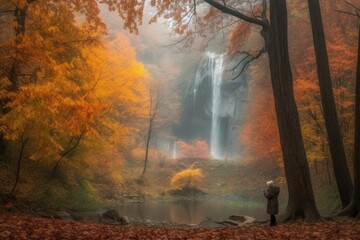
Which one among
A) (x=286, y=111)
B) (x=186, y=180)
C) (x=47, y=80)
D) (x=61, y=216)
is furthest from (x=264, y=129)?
(x=47, y=80)

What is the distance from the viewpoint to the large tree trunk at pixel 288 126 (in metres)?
7.87

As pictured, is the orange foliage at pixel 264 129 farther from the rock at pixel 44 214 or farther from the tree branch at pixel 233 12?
the rock at pixel 44 214

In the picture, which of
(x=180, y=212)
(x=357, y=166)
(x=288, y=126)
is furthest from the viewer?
(x=180, y=212)

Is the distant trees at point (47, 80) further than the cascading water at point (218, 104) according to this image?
No

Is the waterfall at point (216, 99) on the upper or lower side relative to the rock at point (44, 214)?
upper

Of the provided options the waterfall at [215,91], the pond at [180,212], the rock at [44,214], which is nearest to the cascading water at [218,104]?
the waterfall at [215,91]

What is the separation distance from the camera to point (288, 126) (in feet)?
26.9

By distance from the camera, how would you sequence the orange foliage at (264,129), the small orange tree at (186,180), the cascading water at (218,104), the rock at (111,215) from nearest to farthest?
1. the rock at (111,215)
2. the orange foliage at (264,129)
3. the small orange tree at (186,180)
4. the cascading water at (218,104)

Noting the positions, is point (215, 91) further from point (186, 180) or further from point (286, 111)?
point (286, 111)

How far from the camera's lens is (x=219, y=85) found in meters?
40.0

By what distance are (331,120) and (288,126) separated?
2.26 m

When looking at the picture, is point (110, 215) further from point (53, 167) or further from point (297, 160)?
point (297, 160)

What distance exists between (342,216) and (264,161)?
752 inches

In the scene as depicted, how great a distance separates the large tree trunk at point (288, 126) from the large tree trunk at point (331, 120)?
6.38 ft
